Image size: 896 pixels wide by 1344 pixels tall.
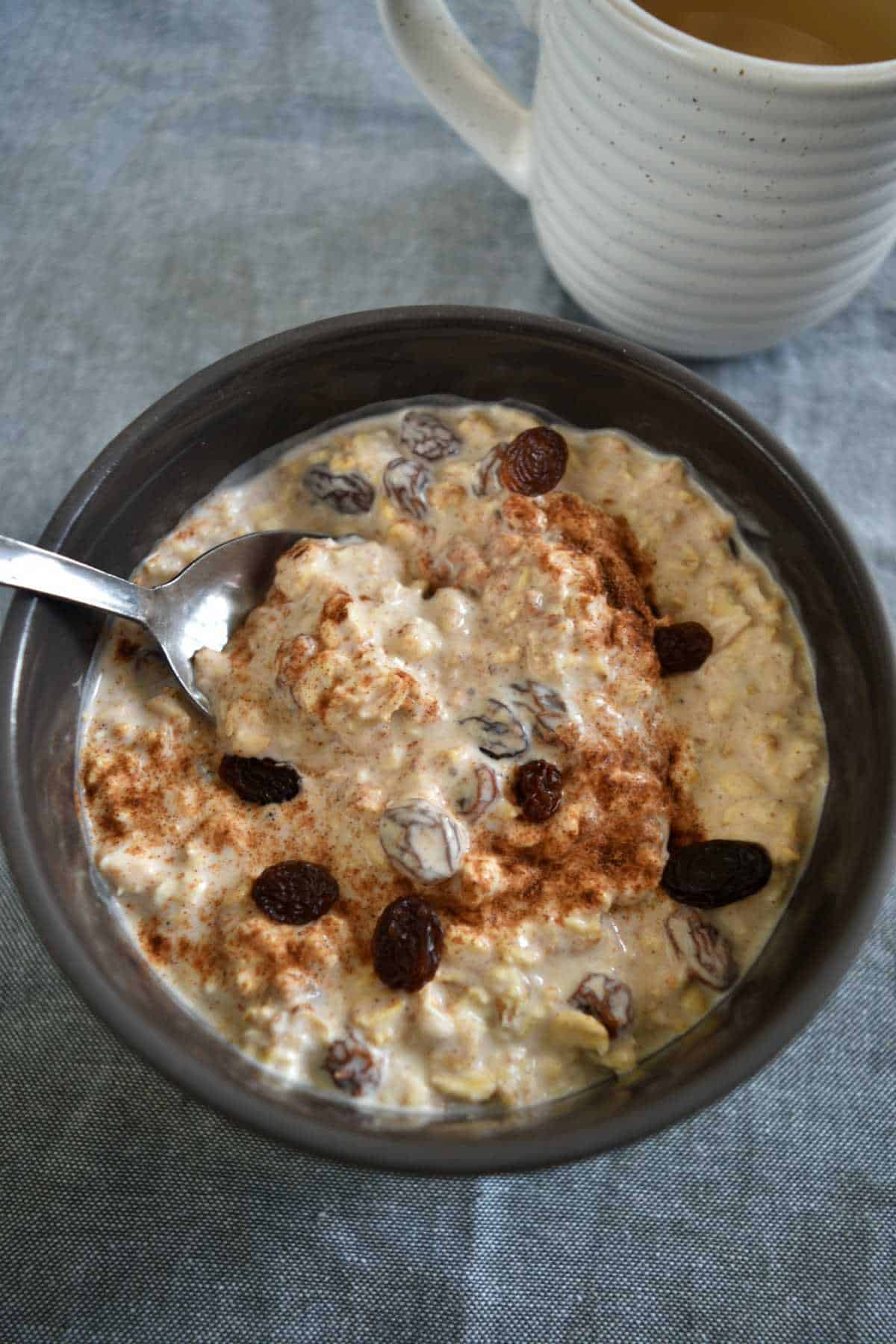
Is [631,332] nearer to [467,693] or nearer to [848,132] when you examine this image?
[848,132]

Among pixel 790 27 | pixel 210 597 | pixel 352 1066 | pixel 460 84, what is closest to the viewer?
pixel 352 1066

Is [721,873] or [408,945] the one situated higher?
[721,873]

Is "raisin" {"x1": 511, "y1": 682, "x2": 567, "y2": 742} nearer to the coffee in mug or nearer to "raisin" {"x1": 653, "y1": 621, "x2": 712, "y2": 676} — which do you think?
"raisin" {"x1": 653, "y1": 621, "x2": 712, "y2": 676}

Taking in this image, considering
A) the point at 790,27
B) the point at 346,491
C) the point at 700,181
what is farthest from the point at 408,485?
the point at 790,27

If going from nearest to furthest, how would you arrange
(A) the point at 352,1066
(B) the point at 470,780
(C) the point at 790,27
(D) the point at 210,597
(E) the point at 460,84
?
1. (A) the point at 352,1066
2. (B) the point at 470,780
3. (D) the point at 210,597
4. (C) the point at 790,27
5. (E) the point at 460,84

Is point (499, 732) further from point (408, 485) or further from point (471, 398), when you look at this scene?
point (471, 398)

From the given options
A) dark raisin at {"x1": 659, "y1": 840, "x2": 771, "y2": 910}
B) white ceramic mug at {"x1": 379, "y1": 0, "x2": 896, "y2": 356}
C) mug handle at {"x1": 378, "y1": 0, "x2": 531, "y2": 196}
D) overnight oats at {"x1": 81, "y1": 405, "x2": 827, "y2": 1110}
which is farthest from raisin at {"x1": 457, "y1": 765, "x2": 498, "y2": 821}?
mug handle at {"x1": 378, "y1": 0, "x2": 531, "y2": 196}

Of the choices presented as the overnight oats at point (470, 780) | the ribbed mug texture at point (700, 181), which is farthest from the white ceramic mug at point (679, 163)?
the overnight oats at point (470, 780)
